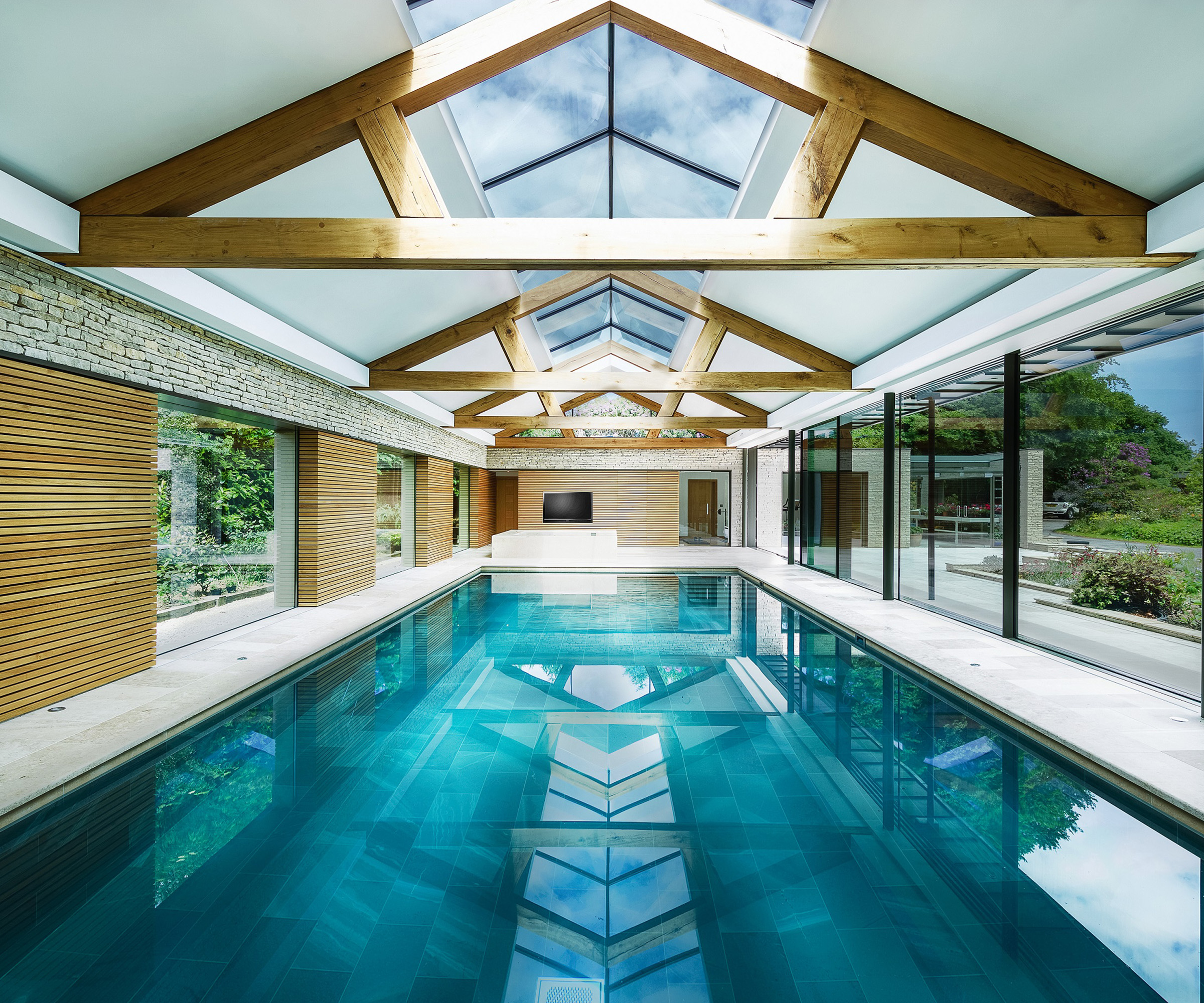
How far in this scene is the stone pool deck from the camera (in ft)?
9.80

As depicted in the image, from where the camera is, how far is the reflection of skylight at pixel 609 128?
15.3 ft

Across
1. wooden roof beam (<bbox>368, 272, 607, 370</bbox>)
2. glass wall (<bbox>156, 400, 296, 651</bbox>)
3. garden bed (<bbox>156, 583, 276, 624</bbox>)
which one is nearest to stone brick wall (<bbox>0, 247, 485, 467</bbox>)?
glass wall (<bbox>156, 400, 296, 651</bbox>)

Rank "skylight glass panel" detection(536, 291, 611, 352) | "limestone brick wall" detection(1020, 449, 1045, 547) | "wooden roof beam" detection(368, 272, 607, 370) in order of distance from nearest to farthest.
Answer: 1. "wooden roof beam" detection(368, 272, 607, 370)
2. "limestone brick wall" detection(1020, 449, 1045, 547)
3. "skylight glass panel" detection(536, 291, 611, 352)

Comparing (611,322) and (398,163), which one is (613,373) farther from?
(398,163)

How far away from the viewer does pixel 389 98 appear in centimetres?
368

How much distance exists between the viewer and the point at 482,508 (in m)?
16.4

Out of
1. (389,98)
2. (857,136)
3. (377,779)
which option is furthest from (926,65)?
(377,779)

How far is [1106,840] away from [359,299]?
6624mm

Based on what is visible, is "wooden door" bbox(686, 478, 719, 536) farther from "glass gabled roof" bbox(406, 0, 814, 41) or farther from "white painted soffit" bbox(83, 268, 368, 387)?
"glass gabled roof" bbox(406, 0, 814, 41)

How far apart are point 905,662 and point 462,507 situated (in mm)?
11829

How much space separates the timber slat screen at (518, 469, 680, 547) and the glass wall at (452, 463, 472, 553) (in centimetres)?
183

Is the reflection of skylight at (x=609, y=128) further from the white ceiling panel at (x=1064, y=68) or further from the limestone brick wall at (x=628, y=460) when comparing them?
the limestone brick wall at (x=628, y=460)

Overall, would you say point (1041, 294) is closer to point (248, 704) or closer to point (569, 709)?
point (569, 709)

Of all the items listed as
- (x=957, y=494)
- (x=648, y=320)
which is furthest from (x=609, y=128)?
(x=957, y=494)
